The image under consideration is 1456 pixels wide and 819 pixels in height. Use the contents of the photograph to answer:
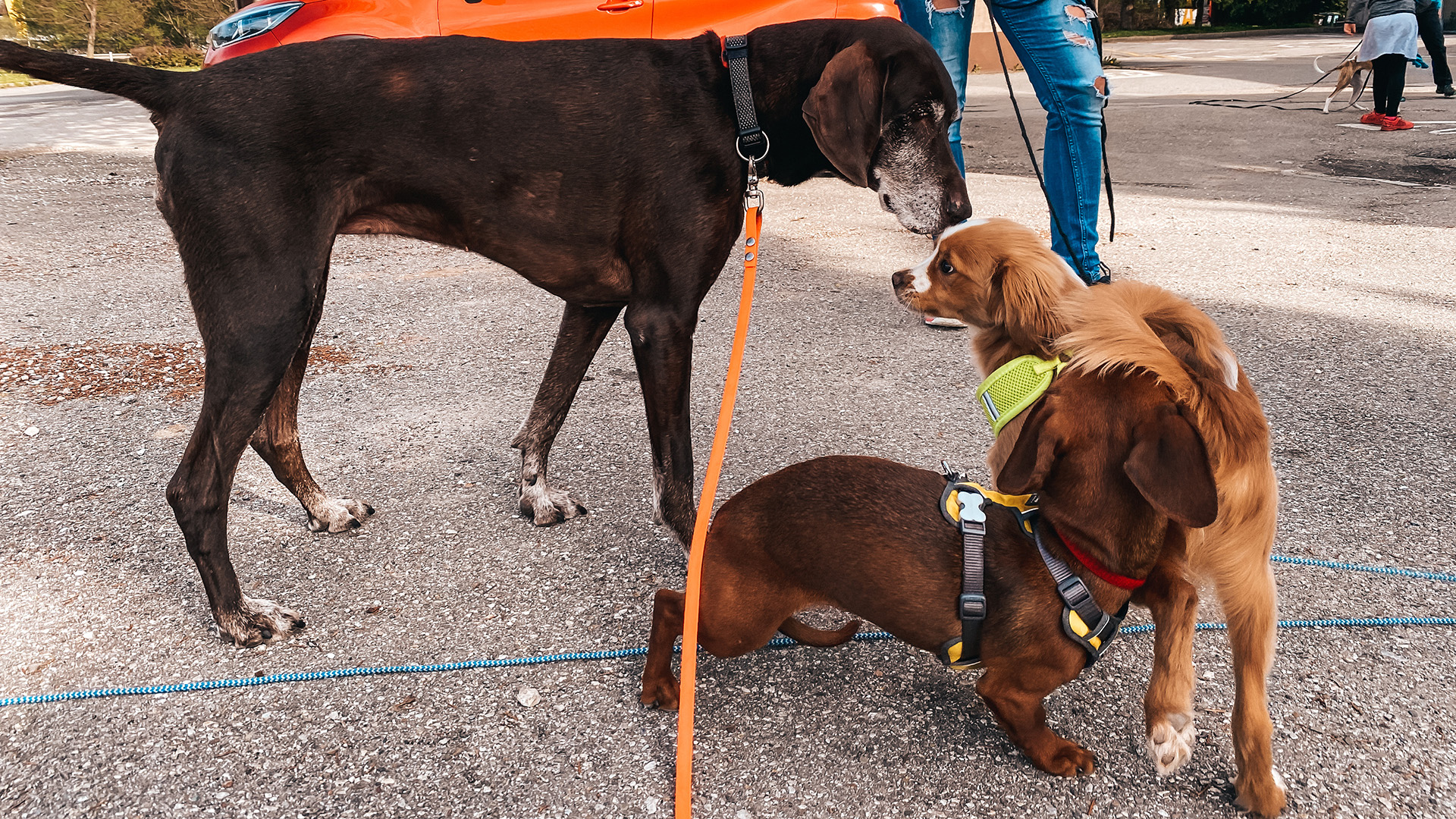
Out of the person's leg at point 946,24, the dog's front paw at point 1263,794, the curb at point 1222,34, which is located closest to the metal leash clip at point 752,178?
the dog's front paw at point 1263,794

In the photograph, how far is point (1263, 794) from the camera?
6.39 ft

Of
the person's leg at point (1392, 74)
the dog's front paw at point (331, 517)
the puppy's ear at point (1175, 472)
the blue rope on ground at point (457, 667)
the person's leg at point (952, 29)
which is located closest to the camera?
the puppy's ear at point (1175, 472)

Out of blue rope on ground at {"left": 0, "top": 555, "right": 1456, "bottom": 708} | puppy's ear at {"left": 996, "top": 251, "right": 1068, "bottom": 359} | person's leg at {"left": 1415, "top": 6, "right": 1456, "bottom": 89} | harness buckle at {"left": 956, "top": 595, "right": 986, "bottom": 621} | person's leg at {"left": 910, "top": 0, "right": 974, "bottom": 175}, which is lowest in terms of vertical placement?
blue rope on ground at {"left": 0, "top": 555, "right": 1456, "bottom": 708}

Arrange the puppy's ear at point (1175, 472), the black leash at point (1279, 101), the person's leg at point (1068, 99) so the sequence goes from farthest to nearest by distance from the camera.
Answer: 1. the black leash at point (1279, 101)
2. the person's leg at point (1068, 99)
3. the puppy's ear at point (1175, 472)

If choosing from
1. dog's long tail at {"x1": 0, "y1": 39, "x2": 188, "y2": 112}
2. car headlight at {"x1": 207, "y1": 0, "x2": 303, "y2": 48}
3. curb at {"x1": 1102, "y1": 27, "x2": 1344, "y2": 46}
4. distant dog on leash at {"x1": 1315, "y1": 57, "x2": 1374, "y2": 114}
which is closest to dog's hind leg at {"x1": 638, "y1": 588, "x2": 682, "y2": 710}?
dog's long tail at {"x1": 0, "y1": 39, "x2": 188, "y2": 112}

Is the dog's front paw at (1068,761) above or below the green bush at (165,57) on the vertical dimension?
below

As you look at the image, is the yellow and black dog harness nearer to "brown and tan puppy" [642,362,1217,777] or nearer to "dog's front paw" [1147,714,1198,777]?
"brown and tan puppy" [642,362,1217,777]

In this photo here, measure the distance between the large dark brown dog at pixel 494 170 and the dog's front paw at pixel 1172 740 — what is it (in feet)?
4.54

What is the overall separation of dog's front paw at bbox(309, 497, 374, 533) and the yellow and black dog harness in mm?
2007

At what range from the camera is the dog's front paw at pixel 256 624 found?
8.46 ft

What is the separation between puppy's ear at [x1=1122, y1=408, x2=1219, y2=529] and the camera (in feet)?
5.71

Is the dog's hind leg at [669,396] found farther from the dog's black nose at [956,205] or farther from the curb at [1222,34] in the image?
the curb at [1222,34]

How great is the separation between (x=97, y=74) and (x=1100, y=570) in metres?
2.60

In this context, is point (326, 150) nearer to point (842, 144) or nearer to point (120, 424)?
point (842, 144)
